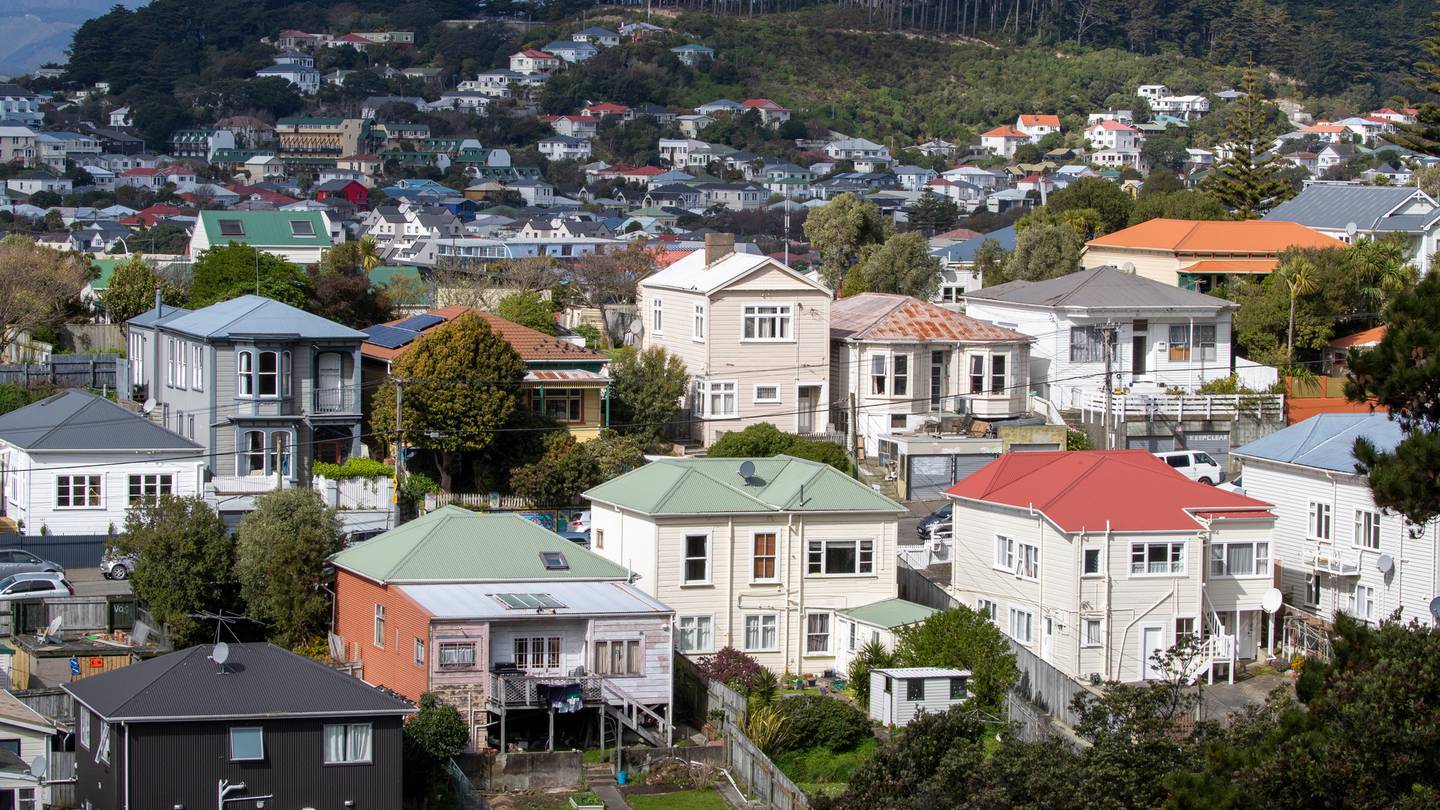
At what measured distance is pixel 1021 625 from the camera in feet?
121

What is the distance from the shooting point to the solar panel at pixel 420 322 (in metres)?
50.2

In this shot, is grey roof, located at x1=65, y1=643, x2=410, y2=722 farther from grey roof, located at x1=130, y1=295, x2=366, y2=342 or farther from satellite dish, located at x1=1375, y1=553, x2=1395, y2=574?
satellite dish, located at x1=1375, y1=553, x2=1395, y2=574

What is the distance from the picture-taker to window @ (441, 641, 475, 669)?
31344 millimetres

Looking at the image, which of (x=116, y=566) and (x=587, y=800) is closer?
(x=587, y=800)

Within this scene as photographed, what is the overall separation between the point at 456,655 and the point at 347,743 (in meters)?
3.84

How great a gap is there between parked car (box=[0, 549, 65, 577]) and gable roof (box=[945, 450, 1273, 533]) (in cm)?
1712

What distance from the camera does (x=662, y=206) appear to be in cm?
18200

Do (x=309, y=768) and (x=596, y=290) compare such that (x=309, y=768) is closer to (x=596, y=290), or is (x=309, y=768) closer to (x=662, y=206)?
(x=596, y=290)

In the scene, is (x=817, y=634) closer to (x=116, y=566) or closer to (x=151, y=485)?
(x=116, y=566)

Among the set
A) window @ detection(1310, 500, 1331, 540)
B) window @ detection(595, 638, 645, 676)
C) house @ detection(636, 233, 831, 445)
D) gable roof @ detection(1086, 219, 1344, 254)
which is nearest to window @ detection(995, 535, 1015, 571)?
window @ detection(1310, 500, 1331, 540)

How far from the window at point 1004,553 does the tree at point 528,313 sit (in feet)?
71.4

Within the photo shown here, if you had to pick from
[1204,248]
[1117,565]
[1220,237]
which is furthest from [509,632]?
[1220,237]

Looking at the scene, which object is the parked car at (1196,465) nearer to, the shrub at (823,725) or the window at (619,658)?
the shrub at (823,725)

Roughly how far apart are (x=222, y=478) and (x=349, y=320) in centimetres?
1393
